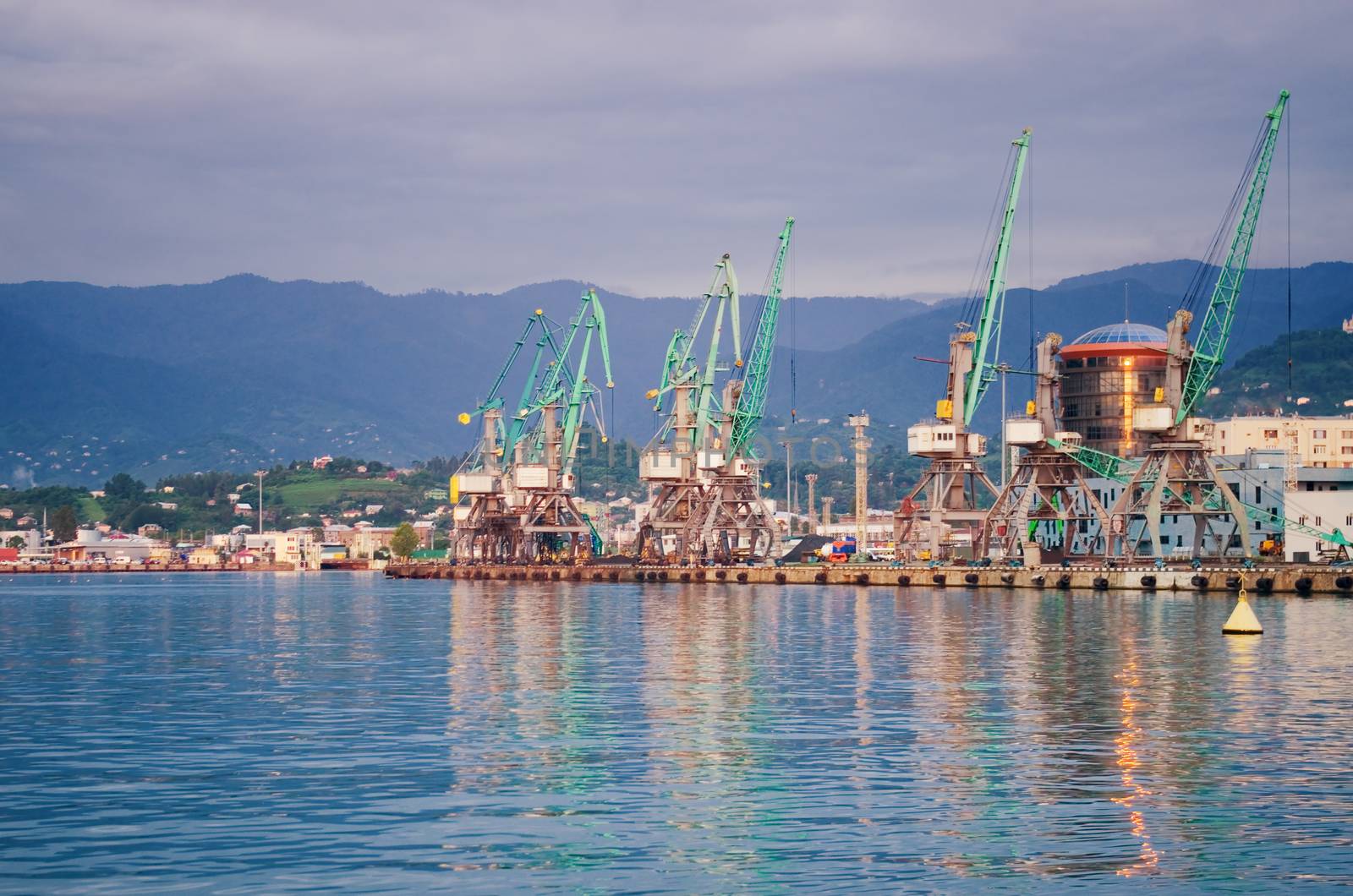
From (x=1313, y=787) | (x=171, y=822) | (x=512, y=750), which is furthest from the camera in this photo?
(x=512, y=750)

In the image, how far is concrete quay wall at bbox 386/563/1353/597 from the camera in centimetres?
11100

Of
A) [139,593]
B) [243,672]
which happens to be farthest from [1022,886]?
[139,593]

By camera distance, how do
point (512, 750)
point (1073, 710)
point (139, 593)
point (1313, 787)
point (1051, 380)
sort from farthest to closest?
point (139, 593)
point (1051, 380)
point (1073, 710)
point (512, 750)
point (1313, 787)

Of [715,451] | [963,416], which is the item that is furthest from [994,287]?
[715,451]

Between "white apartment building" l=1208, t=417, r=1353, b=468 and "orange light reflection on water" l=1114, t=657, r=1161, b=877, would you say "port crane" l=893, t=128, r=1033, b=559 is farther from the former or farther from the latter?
"orange light reflection on water" l=1114, t=657, r=1161, b=877

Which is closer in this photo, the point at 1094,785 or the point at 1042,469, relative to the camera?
the point at 1094,785

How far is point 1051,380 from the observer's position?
461 ft

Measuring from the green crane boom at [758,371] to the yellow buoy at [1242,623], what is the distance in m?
113

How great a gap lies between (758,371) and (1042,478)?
51.8m

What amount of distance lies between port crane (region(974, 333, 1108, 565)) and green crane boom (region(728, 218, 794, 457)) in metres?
40.9

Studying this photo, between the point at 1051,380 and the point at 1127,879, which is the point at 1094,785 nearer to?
the point at 1127,879

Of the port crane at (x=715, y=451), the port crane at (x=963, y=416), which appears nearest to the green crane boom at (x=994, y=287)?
the port crane at (x=963, y=416)

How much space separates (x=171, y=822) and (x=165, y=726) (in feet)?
46.5

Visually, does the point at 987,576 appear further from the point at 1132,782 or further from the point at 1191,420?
the point at 1132,782
